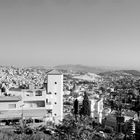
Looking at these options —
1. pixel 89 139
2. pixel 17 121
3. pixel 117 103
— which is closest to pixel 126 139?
pixel 17 121

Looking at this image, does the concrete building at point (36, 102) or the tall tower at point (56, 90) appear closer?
the concrete building at point (36, 102)

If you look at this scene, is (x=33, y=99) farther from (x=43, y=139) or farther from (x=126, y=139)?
(x=126, y=139)

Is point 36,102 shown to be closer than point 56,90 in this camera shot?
Yes

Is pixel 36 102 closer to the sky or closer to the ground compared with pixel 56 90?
closer to the ground

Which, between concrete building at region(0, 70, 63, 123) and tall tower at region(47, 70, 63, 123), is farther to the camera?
tall tower at region(47, 70, 63, 123)

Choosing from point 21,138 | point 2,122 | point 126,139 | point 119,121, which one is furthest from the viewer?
point 119,121
